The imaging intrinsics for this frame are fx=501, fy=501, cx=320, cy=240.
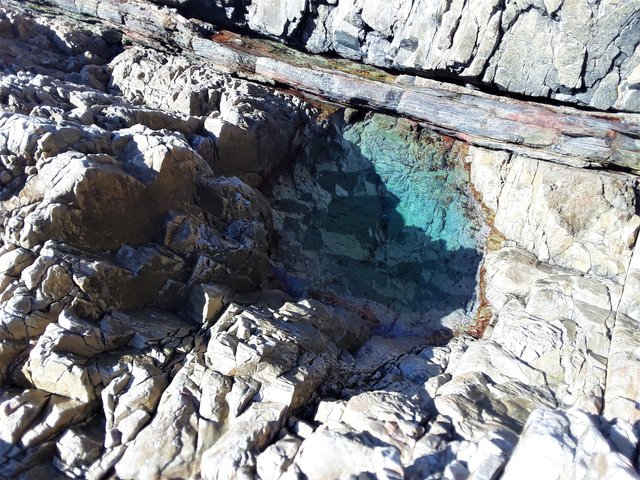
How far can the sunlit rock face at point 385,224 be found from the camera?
10609 mm

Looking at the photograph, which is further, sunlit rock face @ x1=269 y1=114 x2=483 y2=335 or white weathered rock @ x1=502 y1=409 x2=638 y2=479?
sunlit rock face @ x1=269 y1=114 x2=483 y2=335

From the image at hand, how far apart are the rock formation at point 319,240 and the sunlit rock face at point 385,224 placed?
6 centimetres

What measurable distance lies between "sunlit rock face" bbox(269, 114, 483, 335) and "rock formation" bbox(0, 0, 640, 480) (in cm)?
6

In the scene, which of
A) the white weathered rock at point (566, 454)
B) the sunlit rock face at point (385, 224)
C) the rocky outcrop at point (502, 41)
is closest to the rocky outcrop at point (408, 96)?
the rocky outcrop at point (502, 41)

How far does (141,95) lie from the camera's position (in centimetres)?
1213

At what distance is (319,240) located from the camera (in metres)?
11.5

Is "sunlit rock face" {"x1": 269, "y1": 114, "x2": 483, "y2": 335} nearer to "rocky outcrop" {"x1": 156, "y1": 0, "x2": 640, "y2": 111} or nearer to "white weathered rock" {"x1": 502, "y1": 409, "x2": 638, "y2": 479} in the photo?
"rocky outcrop" {"x1": 156, "y1": 0, "x2": 640, "y2": 111}

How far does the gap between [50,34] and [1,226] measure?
735cm

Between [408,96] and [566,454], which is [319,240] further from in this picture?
[566,454]

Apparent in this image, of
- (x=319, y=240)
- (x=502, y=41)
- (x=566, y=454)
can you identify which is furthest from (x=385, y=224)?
(x=566, y=454)

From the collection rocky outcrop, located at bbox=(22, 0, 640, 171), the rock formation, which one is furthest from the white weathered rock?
rocky outcrop, located at bbox=(22, 0, 640, 171)

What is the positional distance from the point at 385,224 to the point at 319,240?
158 cm

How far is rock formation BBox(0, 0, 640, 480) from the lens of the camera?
6.65 metres

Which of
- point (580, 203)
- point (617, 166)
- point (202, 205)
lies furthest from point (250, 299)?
point (617, 166)
